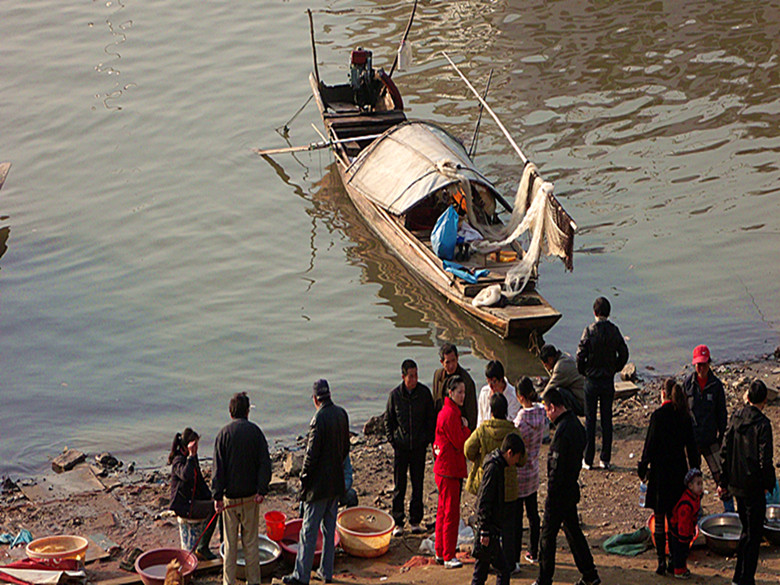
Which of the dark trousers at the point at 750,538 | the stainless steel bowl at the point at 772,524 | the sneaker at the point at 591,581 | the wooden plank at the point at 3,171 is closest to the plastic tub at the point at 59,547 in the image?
the sneaker at the point at 591,581

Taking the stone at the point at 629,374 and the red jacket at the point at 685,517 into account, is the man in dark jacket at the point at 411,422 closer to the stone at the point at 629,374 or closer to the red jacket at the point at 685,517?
the red jacket at the point at 685,517

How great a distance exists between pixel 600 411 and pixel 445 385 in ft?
6.83

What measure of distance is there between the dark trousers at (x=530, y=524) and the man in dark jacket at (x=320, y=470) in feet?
4.78

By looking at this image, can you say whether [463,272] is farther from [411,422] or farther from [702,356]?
[702,356]

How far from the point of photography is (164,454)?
44.5 ft

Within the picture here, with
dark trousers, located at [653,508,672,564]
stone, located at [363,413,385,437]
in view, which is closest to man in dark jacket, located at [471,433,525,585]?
dark trousers, located at [653,508,672,564]

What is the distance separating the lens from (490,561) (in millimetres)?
7977

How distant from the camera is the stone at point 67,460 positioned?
42.2 feet

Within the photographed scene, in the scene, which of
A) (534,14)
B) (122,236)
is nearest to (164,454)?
(122,236)

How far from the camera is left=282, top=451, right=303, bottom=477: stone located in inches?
468

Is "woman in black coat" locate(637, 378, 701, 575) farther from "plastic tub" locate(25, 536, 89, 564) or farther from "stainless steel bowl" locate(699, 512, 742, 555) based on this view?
"plastic tub" locate(25, 536, 89, 564)

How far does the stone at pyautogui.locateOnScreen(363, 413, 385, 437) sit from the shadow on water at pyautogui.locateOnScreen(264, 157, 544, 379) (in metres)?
2.96

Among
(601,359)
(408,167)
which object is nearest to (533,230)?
(408,167)

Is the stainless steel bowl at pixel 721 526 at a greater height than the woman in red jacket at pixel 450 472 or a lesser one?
lesser
